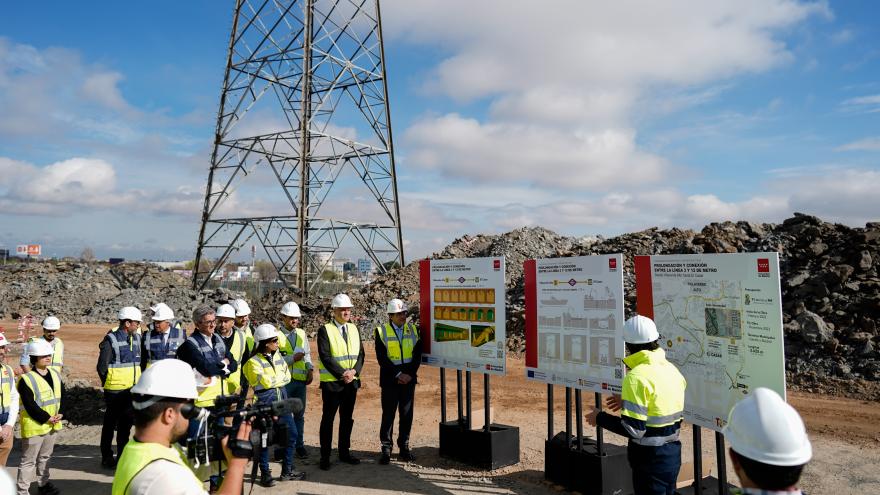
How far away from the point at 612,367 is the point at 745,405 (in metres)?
4.31

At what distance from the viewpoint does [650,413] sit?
4.52 m

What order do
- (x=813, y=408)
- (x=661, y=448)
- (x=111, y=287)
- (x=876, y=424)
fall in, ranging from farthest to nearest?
(x=111, y=287) → (x=813, y=408) → (x=876, y=424) → (x=661, y=448)

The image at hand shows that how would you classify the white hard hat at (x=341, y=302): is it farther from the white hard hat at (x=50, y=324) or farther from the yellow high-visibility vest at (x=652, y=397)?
the yellow high-visibility vest at (x=652, y=397)

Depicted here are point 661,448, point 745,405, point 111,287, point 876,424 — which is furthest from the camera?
point 111,287

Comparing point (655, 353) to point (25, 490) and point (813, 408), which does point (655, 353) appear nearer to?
point (25, 490)

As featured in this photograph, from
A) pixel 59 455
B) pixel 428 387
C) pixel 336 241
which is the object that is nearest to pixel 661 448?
pixel 59 455

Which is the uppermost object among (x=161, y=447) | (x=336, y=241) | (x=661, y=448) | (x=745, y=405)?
(x=336, y=241)

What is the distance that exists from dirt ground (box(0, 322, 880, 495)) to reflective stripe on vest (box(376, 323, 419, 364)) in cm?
135

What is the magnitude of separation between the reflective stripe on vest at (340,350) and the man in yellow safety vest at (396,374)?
38cm

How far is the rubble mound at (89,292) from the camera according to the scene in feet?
90.1

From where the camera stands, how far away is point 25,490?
6367 mm

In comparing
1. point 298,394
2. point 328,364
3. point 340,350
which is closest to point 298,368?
point 298,394

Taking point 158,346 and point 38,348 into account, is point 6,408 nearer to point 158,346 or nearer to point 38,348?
point 38,348

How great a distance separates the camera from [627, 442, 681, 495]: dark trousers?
179 inches
